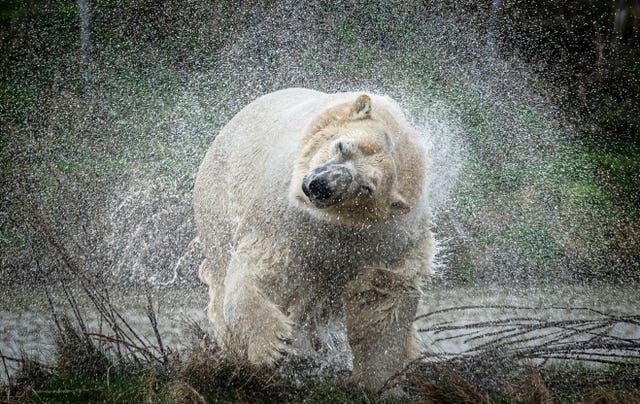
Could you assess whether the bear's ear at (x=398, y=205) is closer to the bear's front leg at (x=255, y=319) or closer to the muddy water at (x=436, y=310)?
the bear's front leg at (x=255, y=319)

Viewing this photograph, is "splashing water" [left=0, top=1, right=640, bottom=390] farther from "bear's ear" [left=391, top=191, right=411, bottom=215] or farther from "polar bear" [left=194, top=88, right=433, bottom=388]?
"bear's ear" [left=391, top=191, right=411, bottom=215]

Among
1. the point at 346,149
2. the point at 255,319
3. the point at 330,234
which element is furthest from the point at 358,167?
the point at 255,319

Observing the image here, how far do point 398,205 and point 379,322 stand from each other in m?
Answer: 0.91

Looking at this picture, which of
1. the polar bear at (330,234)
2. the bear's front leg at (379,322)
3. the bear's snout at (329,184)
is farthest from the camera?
the bear's front leg at (379,322)

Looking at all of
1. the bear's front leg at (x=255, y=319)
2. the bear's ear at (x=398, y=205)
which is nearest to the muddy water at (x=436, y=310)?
the bear's front leg at (x=255, y=319)

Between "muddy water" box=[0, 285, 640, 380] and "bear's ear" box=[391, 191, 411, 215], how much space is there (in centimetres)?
172

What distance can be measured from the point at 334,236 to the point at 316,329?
2.95 ft

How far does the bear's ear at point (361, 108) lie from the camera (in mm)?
4367

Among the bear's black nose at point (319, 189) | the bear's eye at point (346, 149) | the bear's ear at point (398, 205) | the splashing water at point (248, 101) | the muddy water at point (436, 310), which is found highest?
the bear's eye at point (346, 149)

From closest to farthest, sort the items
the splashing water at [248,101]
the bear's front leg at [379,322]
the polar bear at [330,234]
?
the polar bear at [330,234] → the bear's front leg at [379,322] → the splashing water at [248,101]

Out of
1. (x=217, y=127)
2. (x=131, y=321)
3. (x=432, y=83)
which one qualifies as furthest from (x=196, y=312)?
(x=432, y=83)

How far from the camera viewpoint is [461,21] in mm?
13312

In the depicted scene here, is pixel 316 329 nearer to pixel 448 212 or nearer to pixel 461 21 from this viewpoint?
pixel 448 212

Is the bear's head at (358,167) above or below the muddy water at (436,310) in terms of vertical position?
above
